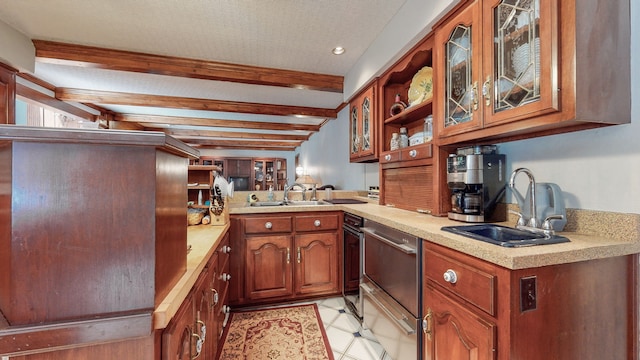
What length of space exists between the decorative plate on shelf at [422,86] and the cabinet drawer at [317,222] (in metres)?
1.20

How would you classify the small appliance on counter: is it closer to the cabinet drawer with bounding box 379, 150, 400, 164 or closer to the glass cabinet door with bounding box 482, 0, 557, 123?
the glass cabinet door with bounding box 482, 0, 557, 123

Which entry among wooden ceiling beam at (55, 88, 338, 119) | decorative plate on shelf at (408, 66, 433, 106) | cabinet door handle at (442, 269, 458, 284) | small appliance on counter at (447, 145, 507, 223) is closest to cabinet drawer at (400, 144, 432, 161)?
small appliance on counter at (447, 145, 507, 223)

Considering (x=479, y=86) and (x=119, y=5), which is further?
(x=119, y=5)

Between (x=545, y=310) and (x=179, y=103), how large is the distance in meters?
3.99

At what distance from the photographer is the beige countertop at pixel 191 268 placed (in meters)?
0.64

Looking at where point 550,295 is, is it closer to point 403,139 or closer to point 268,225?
point 403,139

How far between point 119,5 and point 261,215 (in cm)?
178

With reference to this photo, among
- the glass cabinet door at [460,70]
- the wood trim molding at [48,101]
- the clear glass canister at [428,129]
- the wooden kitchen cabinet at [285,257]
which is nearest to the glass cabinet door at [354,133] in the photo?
the wooden kitchen cabinet at [285,257]

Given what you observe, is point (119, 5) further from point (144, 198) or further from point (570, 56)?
point (570, 56)

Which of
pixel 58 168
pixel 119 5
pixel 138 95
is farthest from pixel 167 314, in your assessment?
pixel 138 95

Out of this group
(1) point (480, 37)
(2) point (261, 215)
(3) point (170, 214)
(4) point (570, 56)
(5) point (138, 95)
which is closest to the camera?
(3) point (170, 214)

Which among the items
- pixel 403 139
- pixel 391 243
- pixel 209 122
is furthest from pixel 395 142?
pixel 209 122

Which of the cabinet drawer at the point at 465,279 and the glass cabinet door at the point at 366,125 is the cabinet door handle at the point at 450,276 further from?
the glass cabinet door at the point at 366,125

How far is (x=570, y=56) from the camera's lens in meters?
0.89
